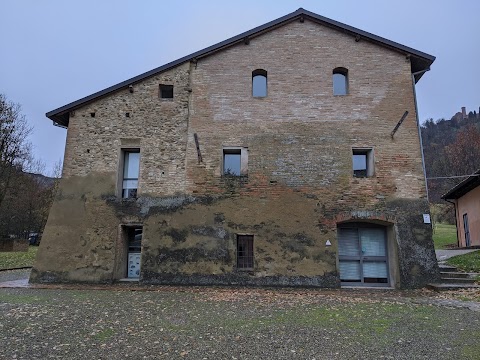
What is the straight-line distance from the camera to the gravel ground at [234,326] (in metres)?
5.35

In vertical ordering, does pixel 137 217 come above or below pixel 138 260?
above

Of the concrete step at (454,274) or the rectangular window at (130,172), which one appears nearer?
the concrete step at (454,274)

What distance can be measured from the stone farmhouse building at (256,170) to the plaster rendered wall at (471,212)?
8572 mm

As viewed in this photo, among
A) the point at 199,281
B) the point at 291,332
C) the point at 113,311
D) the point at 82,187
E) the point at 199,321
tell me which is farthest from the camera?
the point at 82,187

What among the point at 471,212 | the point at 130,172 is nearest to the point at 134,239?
the point at 130,172

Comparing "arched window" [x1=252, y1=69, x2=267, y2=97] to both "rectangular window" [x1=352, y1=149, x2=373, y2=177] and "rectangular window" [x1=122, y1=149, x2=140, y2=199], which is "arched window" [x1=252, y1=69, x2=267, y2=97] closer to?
"rectangular window" [x1=352, y1=149, x2=373, y2=177]

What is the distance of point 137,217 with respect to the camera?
512 inches

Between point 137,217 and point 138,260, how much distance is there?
1.71 metres

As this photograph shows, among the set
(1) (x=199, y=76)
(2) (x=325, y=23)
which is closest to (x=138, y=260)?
(1) (x=199, y=76)

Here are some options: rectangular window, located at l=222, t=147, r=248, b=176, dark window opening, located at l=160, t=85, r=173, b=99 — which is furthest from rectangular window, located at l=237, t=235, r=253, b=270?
dark window opening, located at l=160, t=85, r=173, b=99

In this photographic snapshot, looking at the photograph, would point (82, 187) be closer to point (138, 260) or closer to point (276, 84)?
point (138, 260)

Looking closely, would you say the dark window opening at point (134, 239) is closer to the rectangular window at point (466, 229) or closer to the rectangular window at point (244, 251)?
the rectangular window at point (244, 251)

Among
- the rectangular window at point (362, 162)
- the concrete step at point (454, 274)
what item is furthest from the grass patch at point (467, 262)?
the rectangular window at point (362, 162)

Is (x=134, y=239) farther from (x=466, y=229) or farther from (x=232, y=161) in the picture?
(x=466, y=229)
